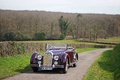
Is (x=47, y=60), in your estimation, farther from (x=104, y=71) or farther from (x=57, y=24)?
(x=57, y=24)

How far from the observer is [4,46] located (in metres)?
21.4

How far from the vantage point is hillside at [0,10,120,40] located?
136500 millimetres

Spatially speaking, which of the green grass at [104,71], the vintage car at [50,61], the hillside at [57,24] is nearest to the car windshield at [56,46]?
the vintage car at [50,61]

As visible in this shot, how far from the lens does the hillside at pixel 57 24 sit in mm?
136500

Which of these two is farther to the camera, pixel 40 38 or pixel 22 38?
pixel 40 38

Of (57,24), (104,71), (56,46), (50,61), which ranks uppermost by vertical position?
(57,24)

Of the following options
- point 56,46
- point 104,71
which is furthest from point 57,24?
point 104,71

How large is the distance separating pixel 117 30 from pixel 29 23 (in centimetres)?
6055

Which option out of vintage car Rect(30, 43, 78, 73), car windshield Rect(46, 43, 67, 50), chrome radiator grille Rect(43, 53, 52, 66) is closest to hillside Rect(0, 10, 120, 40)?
car windshield Rect(46, 43, 67, 50)

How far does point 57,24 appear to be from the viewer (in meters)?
162

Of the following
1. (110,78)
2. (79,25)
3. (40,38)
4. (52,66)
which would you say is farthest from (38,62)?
(79,25)

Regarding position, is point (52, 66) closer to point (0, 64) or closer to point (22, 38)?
point (0, 64)

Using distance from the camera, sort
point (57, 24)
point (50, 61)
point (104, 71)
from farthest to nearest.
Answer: point (57, 24) < point (104, 71) < point (50, 61)

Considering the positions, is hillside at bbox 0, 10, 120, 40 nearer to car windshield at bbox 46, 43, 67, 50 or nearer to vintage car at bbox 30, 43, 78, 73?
car windshield at bbox 46, 43, 67, 50
